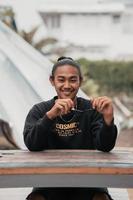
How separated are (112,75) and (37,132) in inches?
1023

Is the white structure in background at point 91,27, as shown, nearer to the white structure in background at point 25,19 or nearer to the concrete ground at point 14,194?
the white structure in background at point 25,19

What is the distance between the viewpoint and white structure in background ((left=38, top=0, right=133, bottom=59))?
34.7 m

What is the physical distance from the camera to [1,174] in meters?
2.38

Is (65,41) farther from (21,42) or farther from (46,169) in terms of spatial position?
(46,169)

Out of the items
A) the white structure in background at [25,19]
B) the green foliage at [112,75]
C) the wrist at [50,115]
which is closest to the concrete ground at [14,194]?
the wrist at [50,115]

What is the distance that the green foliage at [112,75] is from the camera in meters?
28.3

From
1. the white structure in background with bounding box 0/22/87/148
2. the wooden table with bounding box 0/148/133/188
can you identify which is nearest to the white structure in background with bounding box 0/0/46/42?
the white structure in background with bounding box 0/22/87/148

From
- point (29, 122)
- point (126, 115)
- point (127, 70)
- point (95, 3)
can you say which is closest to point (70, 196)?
point (29, 122)

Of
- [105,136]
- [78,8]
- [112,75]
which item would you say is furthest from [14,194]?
[78,8]

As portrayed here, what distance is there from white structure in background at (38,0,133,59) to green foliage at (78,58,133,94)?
5464 mm

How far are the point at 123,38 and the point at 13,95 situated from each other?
28.2 metres

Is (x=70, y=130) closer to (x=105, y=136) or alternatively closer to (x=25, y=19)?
(x=105, y=136)

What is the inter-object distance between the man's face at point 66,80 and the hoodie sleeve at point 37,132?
6.3 inches

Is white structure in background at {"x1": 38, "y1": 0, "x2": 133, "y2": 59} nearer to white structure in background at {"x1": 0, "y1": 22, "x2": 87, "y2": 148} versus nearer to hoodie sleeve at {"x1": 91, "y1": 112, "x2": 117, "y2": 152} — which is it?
white structure in background at {"x1": 0, "y1": 22, "x2": 87, "y2": 148}
